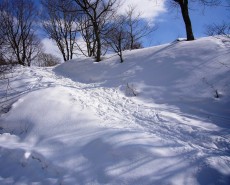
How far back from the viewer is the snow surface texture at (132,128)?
12.3 ft

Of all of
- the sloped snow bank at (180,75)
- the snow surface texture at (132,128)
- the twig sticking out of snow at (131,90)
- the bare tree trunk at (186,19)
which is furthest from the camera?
the bare tree trunk at (186,19)

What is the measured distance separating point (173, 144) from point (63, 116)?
3.14 meters

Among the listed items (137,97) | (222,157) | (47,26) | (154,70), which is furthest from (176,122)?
(47,26)

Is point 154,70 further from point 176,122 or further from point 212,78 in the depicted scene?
point 176,122

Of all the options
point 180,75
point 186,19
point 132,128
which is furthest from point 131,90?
point 186,19

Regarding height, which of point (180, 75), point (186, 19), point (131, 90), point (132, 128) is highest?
point (186, 19)

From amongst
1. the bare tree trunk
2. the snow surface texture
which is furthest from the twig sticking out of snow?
the bare tree trunk

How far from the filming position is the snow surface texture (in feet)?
12.3

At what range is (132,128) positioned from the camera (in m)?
5.31

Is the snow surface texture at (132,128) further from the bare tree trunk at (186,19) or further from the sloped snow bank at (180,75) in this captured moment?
the bare tree trunk at (186,19)

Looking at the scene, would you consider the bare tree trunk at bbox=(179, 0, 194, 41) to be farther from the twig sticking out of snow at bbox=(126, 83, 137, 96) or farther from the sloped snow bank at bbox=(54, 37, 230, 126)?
the twig sticking out of snow at bbox=(126, 83, 137, 96)

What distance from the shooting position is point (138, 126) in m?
5.60

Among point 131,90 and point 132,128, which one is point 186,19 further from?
point 132,128

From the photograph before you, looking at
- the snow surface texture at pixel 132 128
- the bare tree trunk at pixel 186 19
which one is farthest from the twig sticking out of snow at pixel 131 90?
the bare tree trunk at pixel 186 19
